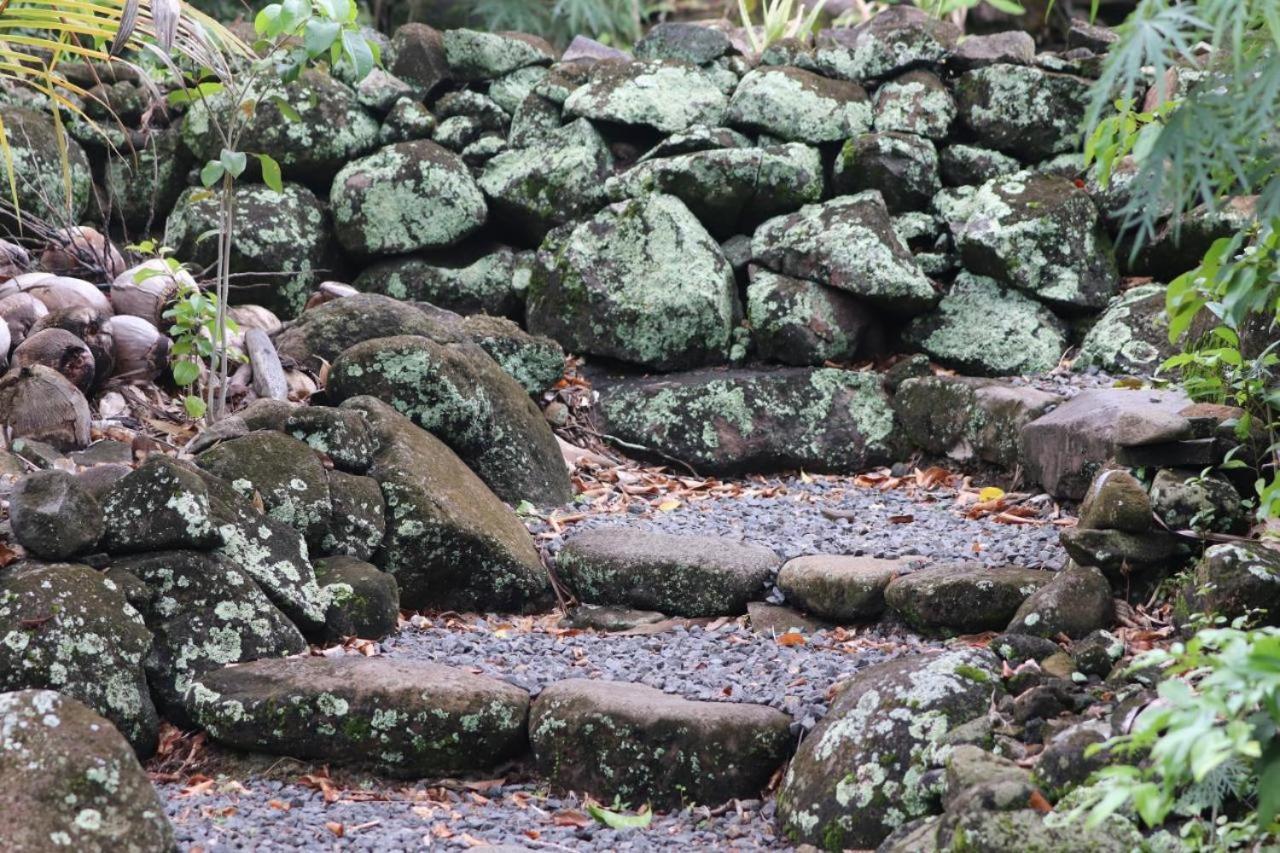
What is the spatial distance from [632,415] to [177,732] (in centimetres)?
282

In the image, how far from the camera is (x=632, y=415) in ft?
19.0

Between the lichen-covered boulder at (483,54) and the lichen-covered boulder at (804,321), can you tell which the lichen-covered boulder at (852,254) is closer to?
the lichen-covered boulder at (804,321)

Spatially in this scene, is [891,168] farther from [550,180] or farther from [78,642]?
[78,642]

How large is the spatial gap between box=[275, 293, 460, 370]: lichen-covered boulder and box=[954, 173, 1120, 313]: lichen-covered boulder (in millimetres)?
2581

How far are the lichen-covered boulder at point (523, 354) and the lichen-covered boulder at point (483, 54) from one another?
2.06 meters

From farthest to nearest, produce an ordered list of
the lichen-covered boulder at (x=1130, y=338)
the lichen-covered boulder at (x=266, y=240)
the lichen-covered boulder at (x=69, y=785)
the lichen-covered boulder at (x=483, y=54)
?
the lichen-covered boulder at (x=483, y=54) < the lichen-covered boulder at (x=266, y=240) < the lichen-covered boulder at (x=1130, y=338) < the lichen-covered boulder at (x=69, y=785)

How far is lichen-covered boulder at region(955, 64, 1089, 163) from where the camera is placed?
6.46 metres

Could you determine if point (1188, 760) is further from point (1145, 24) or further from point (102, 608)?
point (102, 608)

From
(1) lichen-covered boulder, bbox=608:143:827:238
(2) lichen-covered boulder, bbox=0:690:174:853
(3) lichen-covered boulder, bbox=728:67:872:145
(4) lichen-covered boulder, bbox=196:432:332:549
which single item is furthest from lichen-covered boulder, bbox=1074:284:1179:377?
(2) lichen-covered boulder, bbox=0:690:174:853

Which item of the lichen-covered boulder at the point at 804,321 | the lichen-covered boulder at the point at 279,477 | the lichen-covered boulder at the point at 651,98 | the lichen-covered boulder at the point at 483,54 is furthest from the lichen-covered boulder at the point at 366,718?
the lichen-covered boulder at the point at 483,54

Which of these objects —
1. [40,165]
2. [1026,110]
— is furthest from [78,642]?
[1026,110]

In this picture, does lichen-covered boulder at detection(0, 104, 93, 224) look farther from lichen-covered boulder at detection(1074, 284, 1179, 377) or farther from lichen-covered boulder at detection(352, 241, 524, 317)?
lichen-covered boulder at detection(1074, 284, 1179, 377)

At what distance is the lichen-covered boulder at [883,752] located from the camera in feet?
9.29

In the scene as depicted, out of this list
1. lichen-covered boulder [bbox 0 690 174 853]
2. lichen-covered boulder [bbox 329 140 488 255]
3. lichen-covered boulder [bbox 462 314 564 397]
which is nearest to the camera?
lichen-covered boulder [bbox 0 690 174 853]
